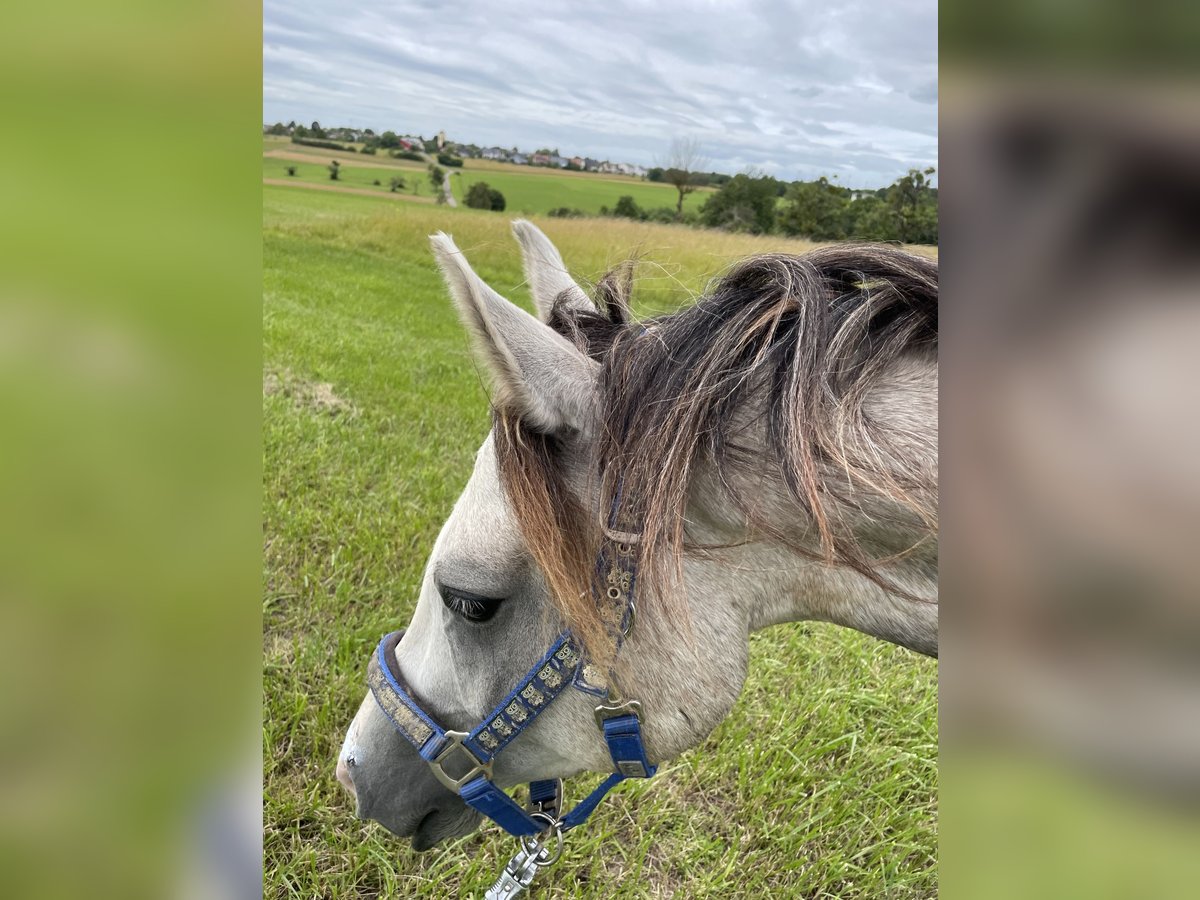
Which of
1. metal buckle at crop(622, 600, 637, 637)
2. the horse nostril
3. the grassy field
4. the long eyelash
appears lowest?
the grassy field

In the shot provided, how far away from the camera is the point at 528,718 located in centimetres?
122

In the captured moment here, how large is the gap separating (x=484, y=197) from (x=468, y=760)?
875 cm

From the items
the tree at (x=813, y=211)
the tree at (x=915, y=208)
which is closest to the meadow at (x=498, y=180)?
the tree at (x=813, y=211)

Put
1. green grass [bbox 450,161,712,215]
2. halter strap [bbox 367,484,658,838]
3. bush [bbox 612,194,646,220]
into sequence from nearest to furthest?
halter strap [bbox 367,484,658,838] → bush [bbox 612,194,646,220] → green grass [bbox 450,161,712,215]

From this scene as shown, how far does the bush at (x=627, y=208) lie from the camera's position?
522 centimetres

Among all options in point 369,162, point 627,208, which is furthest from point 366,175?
point 627,208

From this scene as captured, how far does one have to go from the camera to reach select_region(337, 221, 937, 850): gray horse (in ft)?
3.19

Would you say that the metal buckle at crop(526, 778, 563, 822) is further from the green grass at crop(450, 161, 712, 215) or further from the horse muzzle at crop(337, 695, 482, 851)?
the green grass at crop(450, 161, 712, 215)

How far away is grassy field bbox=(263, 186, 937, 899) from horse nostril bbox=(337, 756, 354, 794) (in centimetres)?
48

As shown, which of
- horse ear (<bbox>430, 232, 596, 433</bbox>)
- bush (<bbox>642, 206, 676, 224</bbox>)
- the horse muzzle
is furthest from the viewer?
bush (<bbox>642, 206, 676, 224</bbox>)

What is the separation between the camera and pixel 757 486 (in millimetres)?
1038

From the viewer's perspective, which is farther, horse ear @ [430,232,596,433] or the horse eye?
the horse eye

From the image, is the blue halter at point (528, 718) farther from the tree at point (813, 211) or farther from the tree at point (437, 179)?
the tree at point (437, 179)

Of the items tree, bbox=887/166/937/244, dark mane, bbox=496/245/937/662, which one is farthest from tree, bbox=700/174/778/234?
dark mane, bbox=496/245/937/662
